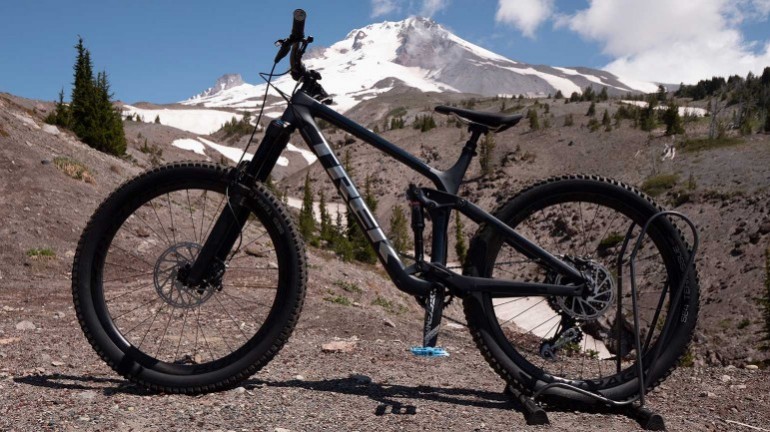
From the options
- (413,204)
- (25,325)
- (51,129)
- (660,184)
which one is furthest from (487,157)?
(413,204)

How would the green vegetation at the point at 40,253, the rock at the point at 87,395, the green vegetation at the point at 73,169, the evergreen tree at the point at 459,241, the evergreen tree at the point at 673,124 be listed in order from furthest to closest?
the evergreen tree at the point at 673,124
the green vegetation at the point at 73,169
the green vegetation at the point at 40,253
the evergreen tree at the point at 459,241
the rock at the point at 87,395

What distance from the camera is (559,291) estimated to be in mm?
3807

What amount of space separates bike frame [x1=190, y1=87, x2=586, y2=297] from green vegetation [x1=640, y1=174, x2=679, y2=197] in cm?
3357

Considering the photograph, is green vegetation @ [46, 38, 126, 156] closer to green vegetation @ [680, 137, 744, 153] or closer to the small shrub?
the small shrub

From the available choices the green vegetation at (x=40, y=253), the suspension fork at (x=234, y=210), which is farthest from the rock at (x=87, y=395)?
the green vegetation at (x=40, y=253)

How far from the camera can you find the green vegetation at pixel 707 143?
3745 centimetres

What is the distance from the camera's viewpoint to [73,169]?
641 inches

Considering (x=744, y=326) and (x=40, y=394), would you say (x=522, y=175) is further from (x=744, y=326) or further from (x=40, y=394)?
(x=40, y=394)

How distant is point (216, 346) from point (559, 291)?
128 inches

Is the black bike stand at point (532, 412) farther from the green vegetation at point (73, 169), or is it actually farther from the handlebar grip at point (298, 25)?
the green vegetation at point (73, 169)

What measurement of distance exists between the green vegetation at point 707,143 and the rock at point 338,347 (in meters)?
39.1

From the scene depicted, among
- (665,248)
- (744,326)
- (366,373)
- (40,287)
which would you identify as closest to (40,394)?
(366,373)

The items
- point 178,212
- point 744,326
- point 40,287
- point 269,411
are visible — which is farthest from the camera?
point 744,326

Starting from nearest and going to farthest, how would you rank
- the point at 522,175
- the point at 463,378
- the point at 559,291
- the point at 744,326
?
the point at 559,291 → the point at 463,378 → the point at 744,326 → the point at 522,175
